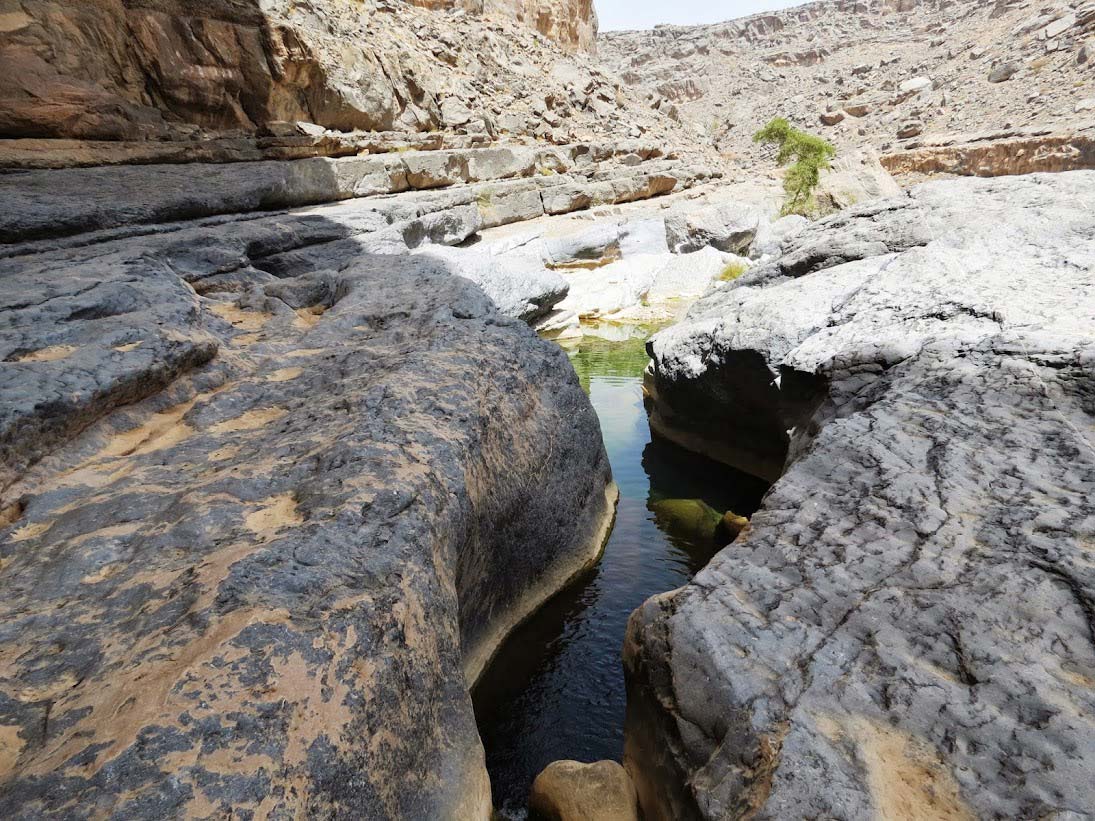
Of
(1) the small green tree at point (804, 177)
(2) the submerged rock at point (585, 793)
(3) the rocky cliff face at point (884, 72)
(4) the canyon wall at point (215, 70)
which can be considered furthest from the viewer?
(3) the rocky cliff face at point (884, 72)

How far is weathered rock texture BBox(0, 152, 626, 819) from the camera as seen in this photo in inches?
69.8

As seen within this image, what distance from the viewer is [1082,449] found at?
2.61 metres

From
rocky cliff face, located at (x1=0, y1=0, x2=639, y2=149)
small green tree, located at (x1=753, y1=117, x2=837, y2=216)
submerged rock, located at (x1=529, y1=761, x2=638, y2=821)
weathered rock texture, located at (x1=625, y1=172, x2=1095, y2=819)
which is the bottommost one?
small green tree, located at (x1=753, y1=117, x2=837, y2=216)

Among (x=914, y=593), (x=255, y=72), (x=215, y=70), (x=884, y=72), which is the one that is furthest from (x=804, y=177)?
(x=884, y=72)

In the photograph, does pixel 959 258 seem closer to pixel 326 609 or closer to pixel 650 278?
pixel 326 609

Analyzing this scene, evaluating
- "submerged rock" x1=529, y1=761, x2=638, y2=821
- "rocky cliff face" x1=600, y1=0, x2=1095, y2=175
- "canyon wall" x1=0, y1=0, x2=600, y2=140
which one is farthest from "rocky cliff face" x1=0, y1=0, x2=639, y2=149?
"rocky cliff face" x1=600, y1=0, x2=1095, y2=175

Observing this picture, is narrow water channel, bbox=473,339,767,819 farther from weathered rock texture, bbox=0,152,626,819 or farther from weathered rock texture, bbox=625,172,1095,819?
weathered rock texture, bbox=625,172,1095,819

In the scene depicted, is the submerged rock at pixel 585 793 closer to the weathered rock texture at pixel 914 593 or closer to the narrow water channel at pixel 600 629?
the weathered rock texture at pixel 914 593

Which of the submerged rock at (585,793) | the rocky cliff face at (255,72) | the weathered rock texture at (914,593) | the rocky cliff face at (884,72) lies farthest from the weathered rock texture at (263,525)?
the rocky cliff face at (884,72)

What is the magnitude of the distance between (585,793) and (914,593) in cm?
143

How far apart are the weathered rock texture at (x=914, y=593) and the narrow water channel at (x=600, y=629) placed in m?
0.65

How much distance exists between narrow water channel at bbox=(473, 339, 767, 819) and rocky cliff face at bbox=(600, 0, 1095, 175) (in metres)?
22.4

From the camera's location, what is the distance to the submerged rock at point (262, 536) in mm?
1765

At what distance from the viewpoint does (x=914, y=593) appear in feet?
7.49
